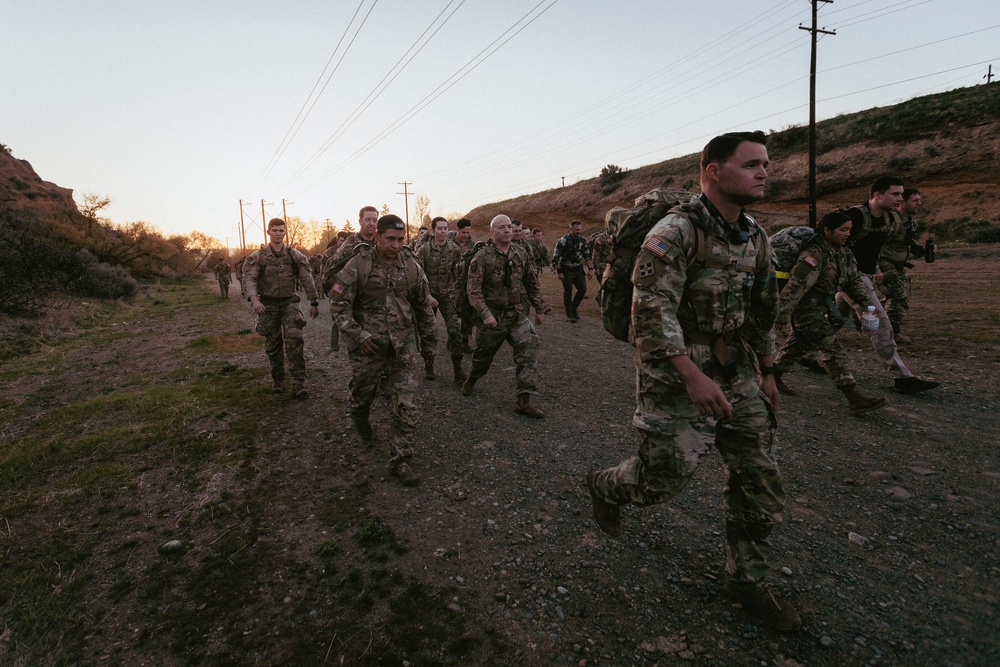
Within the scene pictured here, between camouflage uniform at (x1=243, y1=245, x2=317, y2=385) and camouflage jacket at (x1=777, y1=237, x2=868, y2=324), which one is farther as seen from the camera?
camouflage uniform at (x1=243, y1=245, x2=317, y2=385)

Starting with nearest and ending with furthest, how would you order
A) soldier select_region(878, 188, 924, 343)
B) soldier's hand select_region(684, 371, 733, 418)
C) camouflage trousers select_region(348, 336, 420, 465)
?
soldier's hand select_region(684, 371, 733, 418) < camouflage trousers select_region(348, 336, 420, 465) < soldier select_region(878, 188, 924, 343)

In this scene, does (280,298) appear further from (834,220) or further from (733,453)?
(834,220)

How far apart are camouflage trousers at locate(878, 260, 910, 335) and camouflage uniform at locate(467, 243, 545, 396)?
15.7 feet

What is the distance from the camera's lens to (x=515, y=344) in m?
6.00

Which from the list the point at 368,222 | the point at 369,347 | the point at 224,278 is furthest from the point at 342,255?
the point at 224,278

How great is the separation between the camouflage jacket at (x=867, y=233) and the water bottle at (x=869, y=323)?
0.88 meters

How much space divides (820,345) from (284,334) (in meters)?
6.62

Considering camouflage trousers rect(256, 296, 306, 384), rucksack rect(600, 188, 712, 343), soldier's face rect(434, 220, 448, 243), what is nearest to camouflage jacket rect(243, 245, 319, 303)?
camouflage trousers rect(256, 296, 306, 384)

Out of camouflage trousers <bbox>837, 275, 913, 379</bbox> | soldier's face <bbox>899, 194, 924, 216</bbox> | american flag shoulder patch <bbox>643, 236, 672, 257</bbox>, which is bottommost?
camouflage trousers <bbox>837, 275, 913, 379</bbox>

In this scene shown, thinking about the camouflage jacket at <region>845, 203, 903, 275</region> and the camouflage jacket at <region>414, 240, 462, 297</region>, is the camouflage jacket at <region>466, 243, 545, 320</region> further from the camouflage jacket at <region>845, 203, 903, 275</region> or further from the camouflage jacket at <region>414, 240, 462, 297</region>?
the camouflage jacket at <region>845, 203, 903, 275</region>

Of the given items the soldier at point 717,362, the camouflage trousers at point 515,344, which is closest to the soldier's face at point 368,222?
the camouflage trousers at point 515,344

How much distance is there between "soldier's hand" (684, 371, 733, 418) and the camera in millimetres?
2182

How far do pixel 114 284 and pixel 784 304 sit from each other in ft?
81.7

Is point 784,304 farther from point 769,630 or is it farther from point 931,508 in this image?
point 769,630
